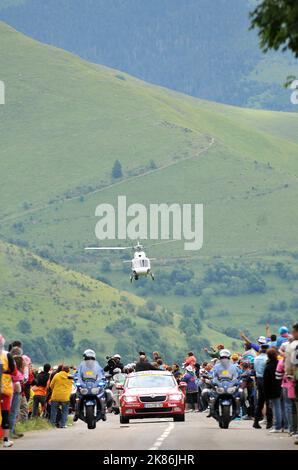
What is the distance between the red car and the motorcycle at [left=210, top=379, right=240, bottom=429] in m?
4.30

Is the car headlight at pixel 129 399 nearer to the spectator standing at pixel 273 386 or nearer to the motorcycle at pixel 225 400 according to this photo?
the motorcycle at pixel 225 400

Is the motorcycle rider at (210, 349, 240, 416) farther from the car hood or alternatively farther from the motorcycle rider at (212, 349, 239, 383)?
the car hood

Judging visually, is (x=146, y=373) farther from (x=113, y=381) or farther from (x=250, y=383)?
(x=113, y=381)

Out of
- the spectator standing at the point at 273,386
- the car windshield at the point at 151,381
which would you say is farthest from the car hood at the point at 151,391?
the spectator standing at the point at 273,386

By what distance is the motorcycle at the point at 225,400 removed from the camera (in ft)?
114

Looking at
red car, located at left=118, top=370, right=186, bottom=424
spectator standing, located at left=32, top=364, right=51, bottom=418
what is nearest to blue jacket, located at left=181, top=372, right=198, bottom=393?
red car, located at left=118, top=370, right=186, bottom=424

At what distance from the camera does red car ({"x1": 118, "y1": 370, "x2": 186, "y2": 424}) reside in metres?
39.3

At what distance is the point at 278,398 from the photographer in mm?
33344

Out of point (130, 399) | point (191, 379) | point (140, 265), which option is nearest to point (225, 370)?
point (130, 399)

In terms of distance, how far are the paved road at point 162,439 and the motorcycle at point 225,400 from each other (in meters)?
0.35

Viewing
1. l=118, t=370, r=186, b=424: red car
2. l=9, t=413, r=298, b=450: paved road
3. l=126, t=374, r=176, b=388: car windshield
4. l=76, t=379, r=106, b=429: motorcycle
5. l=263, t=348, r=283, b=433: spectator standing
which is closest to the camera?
l=9, t=413, r=298, b=450: paved road

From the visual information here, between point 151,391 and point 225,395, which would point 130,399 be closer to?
point 151,391

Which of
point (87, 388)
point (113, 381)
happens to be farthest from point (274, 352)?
point (113, 381)
